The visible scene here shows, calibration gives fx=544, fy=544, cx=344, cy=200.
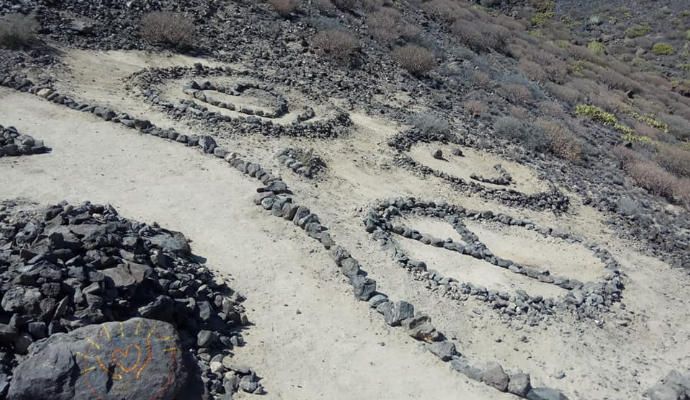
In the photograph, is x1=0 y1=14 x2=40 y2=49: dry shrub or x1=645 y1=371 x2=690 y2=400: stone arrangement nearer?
x1=645 y1=371 x2=690 y2=400: stone arrangement

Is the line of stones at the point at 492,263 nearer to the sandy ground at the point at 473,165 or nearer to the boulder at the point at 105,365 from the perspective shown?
the sandy ground at the point at 473,165

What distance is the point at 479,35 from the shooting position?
33.5m

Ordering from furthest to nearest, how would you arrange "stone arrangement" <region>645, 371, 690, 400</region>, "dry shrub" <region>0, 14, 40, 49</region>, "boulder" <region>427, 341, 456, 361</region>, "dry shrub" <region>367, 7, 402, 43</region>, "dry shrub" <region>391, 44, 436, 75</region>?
"dry shrub" <region>367, 7, 402, 43</region> < "dry shrub" <region>391, 44, 436, 75</region> < "dry shrub" <region>0, 14, 40, 49</region> < "stone arrangement" <region>645, 371, 690, 400</region> < "boulder" <region>427, 341, 456, 361</region>

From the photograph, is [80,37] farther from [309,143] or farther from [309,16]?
[309,16]

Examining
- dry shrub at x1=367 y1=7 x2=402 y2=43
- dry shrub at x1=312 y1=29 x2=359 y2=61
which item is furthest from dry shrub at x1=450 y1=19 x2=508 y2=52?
dry shrub at x1=312 y1=29 x2=359 y2=61

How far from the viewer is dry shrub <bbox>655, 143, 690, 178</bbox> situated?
73.2ft

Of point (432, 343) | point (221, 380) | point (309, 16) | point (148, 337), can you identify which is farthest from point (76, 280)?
point (309, 16)

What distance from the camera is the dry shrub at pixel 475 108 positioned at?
71.8 feet

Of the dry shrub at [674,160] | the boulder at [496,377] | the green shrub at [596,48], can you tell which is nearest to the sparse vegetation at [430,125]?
the dry shrub at [674,160]

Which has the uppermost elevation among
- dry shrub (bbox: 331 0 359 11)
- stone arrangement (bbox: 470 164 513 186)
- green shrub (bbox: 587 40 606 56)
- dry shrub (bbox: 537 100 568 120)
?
dry shrub (bbox: 331 0 359 11)

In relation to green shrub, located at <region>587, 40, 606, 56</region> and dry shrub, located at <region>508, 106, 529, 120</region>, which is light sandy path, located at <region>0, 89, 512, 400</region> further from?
green shrub, located at <region>587, 40, 606, 56</region>

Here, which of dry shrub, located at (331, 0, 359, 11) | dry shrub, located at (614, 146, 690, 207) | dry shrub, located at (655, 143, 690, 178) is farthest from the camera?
dry shrub, located at (331, 0, 359, 11)

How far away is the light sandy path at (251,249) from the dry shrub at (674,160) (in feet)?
62.2

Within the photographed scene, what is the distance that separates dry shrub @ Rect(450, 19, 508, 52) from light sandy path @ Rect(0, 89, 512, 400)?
2487 cm
